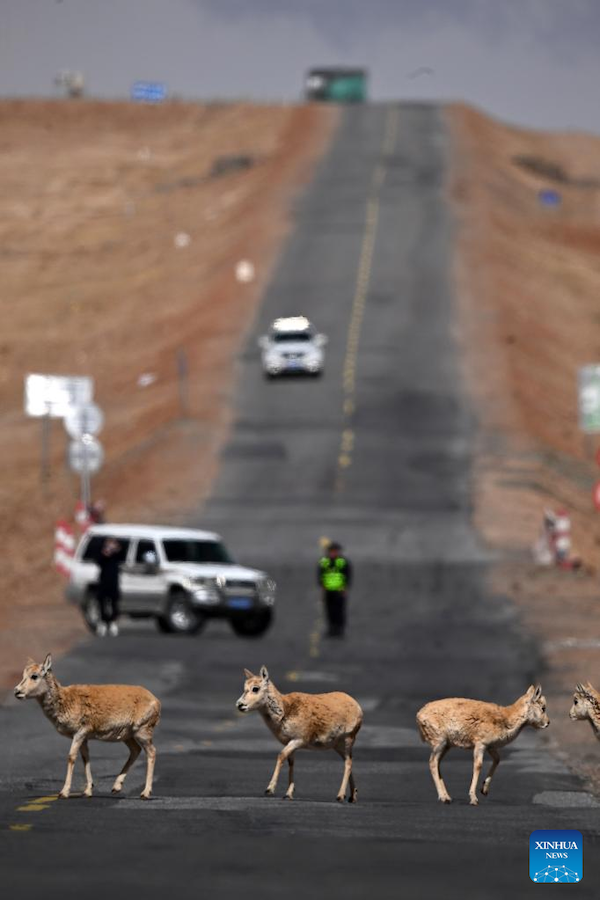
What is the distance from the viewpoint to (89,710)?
605 inches

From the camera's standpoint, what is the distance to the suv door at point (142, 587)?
3531 cm

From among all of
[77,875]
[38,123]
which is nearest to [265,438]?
[77,875]

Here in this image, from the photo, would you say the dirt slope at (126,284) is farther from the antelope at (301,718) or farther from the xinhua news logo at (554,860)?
the xinhua news logo at (554,860)

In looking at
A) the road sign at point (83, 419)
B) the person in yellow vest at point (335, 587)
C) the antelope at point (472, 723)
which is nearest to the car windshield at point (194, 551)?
the person in yellow vest at point (335, 587)

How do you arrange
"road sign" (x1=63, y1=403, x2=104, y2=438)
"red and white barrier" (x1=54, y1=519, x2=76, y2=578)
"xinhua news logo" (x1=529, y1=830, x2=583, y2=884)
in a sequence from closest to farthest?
"xinhua news logo" (x1=529, y1=830, x2=583, y2=884), "red and white barrier" (x1=54, y1=519, x2=76, y2=578), "road sign" (x1=63, y1=403, x2=104, y2=438)

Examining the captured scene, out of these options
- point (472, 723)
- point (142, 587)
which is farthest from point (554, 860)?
point (142, 587)

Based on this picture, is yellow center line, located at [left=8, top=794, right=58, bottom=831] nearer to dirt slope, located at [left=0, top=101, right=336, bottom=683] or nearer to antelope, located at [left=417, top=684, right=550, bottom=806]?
antelope, located at [left=417, top=684, right=550, bottom=806]

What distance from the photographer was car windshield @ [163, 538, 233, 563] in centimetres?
3622

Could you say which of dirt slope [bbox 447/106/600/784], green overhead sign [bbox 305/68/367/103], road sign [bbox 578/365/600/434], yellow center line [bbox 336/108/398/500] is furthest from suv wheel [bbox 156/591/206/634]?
green overhead sign [bbox 305/68/367/103]

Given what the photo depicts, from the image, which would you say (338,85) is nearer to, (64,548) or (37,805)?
(64,548)

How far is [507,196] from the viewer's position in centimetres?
11019

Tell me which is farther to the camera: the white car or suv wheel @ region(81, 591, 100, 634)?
the white car

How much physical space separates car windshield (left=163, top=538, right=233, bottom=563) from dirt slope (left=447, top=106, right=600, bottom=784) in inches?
227

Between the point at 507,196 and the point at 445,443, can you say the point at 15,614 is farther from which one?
the point at 507,196
